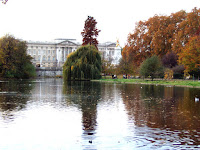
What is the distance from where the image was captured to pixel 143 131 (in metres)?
10.5

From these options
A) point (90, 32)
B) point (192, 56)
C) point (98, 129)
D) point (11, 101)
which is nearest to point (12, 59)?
point (90, 32)

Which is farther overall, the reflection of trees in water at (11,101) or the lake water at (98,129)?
the reflection of trees in water at (11,101)

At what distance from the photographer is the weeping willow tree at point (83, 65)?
5888 cm

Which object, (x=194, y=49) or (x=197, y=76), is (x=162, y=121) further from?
(x=197, y=76)

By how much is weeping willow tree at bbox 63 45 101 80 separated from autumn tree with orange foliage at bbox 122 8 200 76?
364 inches

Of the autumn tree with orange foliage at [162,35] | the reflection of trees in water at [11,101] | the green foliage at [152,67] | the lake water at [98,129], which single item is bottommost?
the lake water at [98,129]

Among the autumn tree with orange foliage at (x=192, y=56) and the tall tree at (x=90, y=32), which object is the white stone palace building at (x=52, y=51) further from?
the autumn tree with orange foliage at (x=192, y=56)

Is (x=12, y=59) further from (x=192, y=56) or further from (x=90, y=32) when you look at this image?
(x=192, y=56)

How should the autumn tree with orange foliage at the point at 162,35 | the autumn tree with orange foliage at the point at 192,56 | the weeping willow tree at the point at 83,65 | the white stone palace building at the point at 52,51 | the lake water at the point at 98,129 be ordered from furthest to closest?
the white stone palace building at the point at 52,51
the weeping willow tree at the point at 83,65
the autumn tree with orange foliage at the point at 162,35
the autumn tree with orange foliage at the point at 192,56
the lake water at the point at 98,129

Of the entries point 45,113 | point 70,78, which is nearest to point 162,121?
point 45,113

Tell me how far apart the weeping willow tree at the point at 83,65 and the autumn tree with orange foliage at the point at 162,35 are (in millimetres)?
9250

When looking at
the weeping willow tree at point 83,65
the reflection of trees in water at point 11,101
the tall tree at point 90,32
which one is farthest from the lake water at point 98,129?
the tall tree at point 90,32

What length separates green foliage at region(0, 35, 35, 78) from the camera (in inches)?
2859

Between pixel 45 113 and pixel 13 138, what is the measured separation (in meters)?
5.11
